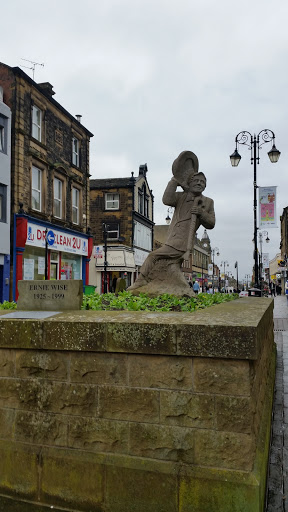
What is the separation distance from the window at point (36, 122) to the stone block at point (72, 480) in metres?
23.6

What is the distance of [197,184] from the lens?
30.0 feet

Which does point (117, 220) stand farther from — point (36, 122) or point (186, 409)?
point (186, 409)

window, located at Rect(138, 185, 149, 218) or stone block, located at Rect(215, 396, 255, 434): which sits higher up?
window, located at Rect(138, 185, 149, 218)

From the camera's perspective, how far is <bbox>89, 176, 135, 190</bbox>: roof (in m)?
41.8

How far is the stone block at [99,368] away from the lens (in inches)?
139

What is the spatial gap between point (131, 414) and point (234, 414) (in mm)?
872

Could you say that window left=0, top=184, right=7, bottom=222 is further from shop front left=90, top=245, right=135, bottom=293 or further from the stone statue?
shop front left=90, top=245, right=135, bottom=293

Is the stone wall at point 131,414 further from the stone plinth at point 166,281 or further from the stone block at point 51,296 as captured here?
the stone plinth at point 166,281

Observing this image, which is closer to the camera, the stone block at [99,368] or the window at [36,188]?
the stone block at [99,368]

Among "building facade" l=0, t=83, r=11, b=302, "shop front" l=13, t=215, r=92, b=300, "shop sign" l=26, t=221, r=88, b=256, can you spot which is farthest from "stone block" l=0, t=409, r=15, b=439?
"shop sign" l=26, t=221, r=88, b=256

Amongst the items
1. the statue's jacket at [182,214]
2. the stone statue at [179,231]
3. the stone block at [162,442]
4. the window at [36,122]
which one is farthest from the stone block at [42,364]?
the window at [36,122]

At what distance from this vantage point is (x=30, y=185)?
23766mm

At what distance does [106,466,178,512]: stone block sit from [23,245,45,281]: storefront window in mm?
20412

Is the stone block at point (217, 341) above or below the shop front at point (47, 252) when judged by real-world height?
below
